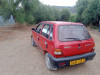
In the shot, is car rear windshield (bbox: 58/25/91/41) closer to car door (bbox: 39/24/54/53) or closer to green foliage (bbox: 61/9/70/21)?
car door (bbox: 39/24/54/53)

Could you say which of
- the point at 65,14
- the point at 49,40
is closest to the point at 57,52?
the point at 49,40

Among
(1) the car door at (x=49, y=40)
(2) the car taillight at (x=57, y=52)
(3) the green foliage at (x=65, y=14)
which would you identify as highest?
(3) the green foliage at (x=65, y=14)

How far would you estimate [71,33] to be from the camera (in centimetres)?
279

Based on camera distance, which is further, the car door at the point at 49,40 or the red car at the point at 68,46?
the car door at the point at 49,40

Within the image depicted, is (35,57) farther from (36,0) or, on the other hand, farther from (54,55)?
(36,0)

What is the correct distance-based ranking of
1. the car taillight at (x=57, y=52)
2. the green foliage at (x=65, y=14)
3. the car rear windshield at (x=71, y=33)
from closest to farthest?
the car taillight at (x=57, y=52) → the car rear windshield at (x=71, y=33) → the green foliage at (x=65, y=14)

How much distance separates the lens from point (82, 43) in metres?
2.75

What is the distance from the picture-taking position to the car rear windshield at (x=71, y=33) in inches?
106

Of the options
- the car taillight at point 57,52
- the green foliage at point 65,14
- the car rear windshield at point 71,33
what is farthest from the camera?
the green foliage at point 65,14

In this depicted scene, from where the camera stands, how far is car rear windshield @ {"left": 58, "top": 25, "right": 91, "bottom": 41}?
8.86 ft

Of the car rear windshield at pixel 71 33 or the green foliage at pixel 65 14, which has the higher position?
the green foliage at pixel 65 14

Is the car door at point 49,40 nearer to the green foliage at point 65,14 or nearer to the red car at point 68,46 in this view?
the red car at point 68,46

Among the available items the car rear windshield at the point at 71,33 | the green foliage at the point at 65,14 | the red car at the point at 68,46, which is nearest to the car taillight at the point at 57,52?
the red car at the point at 68,46

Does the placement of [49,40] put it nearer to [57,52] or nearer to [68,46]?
[57,52]
